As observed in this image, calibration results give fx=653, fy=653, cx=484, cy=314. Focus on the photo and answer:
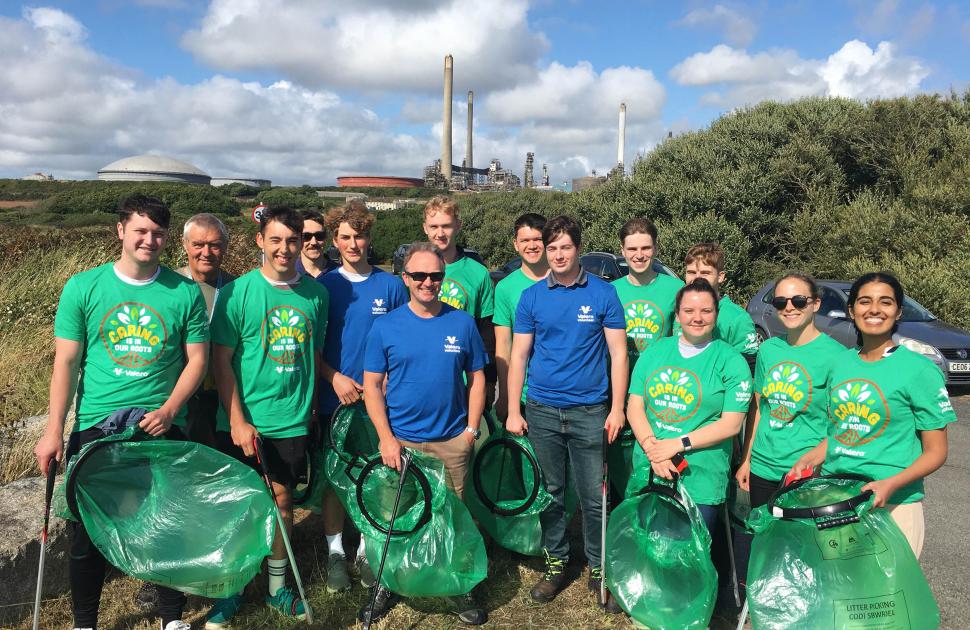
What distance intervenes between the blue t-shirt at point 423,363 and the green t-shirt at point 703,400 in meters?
0.94

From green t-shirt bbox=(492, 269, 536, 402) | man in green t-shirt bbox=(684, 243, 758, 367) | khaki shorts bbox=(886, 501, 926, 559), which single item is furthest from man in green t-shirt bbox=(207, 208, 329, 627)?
khaki shorts bbox=(886, 501, 926, 559)

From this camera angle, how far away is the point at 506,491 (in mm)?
3705

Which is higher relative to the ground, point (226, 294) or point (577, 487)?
point (226, 294)

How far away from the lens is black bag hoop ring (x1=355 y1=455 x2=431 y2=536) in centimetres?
304

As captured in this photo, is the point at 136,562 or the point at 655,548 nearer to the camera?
the point at 136,562

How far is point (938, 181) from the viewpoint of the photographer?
13.4 meters

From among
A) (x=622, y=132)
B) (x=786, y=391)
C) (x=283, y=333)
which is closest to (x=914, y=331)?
(x=786, y=391)

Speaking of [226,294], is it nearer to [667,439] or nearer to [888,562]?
[667,439]

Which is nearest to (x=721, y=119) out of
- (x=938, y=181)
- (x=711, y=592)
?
(x=938, y=181)

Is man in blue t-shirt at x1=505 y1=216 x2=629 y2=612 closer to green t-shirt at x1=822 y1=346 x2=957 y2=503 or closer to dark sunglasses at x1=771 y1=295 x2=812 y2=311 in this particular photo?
dark sunglasses at x1=771 y1=295 x2=812 y2=311

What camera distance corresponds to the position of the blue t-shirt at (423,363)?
3.17 metres

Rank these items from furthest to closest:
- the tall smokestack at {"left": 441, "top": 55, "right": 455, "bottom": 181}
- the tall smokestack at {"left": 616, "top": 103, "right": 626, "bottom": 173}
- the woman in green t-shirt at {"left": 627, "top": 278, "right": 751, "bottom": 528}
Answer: the tall smokestack at {"left": 441, "top": 55, "right": 455, "bottom": 181} < the tall smokestack at {"left": 616, "top": 103, "right": 626, "bottom": 173} < the woman in green t-shirt at {"left": 627, "top": 278, "right": 751, "bottom": 528}

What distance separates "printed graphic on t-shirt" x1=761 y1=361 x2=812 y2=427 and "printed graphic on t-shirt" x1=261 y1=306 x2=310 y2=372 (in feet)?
7.30

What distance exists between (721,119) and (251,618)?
19.1 meters
